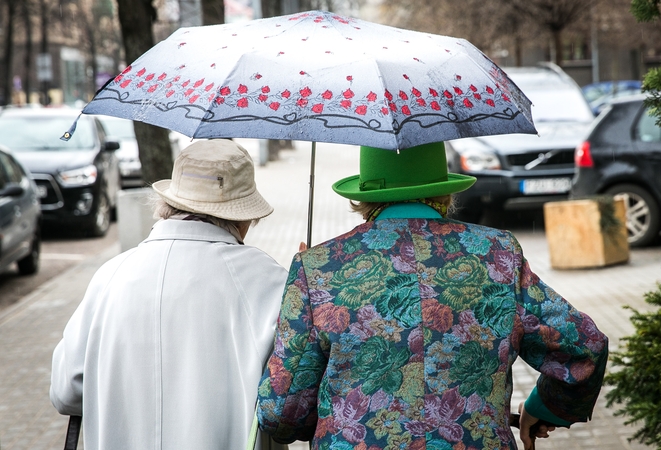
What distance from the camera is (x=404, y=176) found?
226cm

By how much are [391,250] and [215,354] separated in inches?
25.8

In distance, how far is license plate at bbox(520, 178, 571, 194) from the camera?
11.8m

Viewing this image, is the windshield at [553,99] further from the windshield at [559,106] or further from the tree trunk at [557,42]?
the tree trunk at [557,42]

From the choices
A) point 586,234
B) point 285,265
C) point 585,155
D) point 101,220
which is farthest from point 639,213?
point 101,220

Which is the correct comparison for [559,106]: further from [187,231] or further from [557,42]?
[557,42]

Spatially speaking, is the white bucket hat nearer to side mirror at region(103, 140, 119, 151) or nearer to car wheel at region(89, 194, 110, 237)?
car wheel at region(89, 194, 110, 237)

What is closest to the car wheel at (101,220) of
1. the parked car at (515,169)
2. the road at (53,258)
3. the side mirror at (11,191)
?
the road at (53,258)

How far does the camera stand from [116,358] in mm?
2555

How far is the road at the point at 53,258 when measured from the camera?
1036 centimetres

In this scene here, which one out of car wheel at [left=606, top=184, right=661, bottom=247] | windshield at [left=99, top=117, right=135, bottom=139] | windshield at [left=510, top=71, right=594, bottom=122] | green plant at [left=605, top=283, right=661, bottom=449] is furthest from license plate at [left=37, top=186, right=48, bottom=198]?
green plant at [left=605, top=283, right=661, bottom=449]

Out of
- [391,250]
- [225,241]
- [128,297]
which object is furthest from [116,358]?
[391,250]

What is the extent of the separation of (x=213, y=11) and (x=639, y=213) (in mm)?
5342

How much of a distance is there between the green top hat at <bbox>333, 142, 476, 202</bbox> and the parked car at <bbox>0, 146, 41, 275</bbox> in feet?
26.4

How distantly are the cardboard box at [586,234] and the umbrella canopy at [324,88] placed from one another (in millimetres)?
7189
